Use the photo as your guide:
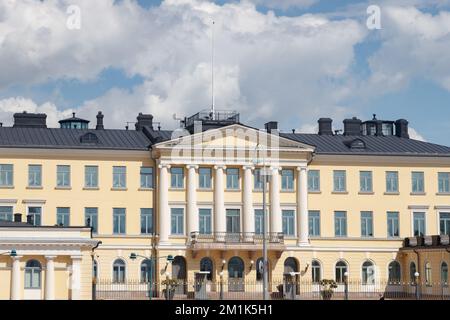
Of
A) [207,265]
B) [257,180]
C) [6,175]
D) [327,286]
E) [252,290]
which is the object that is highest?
[6,175]

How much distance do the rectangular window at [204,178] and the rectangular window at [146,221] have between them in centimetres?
418

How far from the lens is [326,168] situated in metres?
66.6

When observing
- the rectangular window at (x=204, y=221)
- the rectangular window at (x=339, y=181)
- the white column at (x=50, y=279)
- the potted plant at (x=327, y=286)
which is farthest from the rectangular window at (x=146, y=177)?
the white column at (x=50, y=279)

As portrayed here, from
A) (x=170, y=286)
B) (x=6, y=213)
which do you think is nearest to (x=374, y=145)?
(x=170, y=286)

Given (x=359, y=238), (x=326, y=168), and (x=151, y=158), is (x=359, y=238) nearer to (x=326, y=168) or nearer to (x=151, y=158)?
(x=326, y=168)

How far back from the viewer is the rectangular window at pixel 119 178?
63.7 metres

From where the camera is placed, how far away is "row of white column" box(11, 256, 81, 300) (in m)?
46.5

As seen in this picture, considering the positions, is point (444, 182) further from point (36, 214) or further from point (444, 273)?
point (36, 214)

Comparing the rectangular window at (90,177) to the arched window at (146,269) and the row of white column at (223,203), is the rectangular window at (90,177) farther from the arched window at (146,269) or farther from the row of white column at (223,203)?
the arched window at (146,269)

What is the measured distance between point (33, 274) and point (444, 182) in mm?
34622

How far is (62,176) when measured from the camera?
63.0 m
